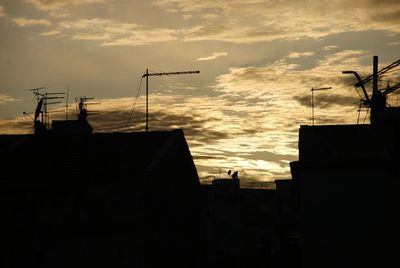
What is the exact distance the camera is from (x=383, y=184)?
27.9 metres

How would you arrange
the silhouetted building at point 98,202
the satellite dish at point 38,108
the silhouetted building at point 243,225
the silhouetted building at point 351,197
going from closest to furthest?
the silhouetted building at point 98,202 → the silhouetted building at point 351,197 → the satellite dish at point 38,108 → the silhouetted building at point 243,225

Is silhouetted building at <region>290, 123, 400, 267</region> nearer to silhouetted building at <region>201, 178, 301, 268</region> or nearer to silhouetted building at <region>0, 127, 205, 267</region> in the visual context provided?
silhouetted building at <region>0, 127, 205, 267</region>

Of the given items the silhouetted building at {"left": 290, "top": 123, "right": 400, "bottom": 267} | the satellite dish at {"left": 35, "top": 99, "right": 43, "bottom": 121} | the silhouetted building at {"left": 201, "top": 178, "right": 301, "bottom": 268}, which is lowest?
the silhouetted building at {"left": 201, "top": 178, "right": 301, "bottom": 268}

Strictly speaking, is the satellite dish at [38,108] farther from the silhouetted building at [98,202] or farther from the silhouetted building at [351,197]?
the silhouetted building at [351,197]

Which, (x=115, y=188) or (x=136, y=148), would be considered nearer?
(x=115, y=188)

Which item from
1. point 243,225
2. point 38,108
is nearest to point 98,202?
point 38,108

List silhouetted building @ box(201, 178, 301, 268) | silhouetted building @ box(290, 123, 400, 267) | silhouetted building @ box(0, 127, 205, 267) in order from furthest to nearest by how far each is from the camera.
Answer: silhouetted building @ box(201, 178, 301, 268) < silhouetted building @ box(290, 123, 400, 267) < silhouetted building @ box(0, 127, 205, 267)

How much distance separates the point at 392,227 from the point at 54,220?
16401 millimetres

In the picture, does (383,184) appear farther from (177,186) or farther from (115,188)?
(115,188)

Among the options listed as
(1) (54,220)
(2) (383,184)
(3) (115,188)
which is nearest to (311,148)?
(2) (383,184)

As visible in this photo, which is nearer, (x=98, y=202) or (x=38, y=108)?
(x=98, y=202)

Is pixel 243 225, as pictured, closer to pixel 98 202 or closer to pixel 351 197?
pixel 351 197

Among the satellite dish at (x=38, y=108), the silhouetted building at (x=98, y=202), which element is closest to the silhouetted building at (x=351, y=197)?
the silhouetted building at (x=98, y=202)

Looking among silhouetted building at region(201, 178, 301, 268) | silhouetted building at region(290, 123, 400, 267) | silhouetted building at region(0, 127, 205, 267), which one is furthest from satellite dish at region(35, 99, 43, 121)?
silhouetted building at region(201, 178, 301, 268)
